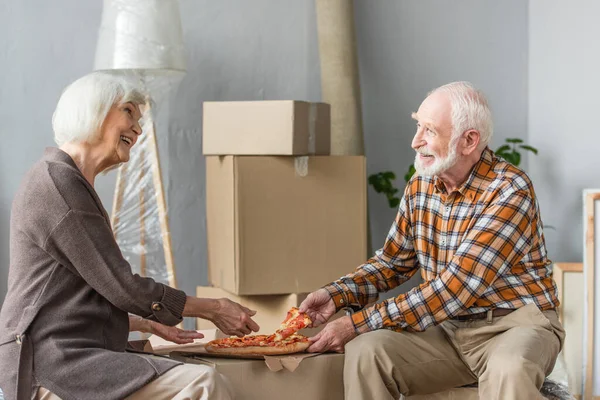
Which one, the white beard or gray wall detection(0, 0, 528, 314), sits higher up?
gray wall detection(0, 0, 528, 314)

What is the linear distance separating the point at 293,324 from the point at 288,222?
0.83 metres

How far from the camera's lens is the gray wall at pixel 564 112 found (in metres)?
3.66

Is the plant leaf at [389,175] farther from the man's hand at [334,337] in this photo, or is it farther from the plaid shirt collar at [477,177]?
the man's hand at [334,337]

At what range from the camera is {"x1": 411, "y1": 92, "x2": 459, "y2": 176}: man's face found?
2357 millimetres

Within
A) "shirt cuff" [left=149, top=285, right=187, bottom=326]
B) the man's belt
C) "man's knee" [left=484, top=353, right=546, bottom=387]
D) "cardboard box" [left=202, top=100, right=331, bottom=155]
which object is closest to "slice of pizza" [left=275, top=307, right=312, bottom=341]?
"shirt cuff" [left=149, top=285, right=187, bottom=326]

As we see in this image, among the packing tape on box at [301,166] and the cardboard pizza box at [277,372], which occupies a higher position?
the packing tape on box at [301,166]

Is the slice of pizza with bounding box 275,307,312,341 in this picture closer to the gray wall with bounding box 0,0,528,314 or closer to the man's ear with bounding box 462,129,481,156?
the man's ear with bounding box 462,129,481,156

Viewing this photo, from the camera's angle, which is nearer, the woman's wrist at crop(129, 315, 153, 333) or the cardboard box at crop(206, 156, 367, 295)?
the woman's wrist at crop(129, 315, 153, 333)

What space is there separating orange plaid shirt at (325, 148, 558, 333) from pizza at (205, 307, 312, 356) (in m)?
0.16

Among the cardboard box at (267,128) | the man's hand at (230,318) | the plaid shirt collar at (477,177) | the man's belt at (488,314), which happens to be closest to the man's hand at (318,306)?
the man's hand at (230,318)

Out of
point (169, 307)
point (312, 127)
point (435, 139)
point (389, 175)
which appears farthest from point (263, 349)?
point (389, 175)

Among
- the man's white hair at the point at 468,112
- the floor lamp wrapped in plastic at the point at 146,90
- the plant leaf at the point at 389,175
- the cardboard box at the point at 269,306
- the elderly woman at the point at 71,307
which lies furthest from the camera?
the plant leaf at the point at 389,175

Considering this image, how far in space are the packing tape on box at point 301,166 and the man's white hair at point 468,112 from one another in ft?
2.80

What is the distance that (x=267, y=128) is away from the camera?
3123mm
